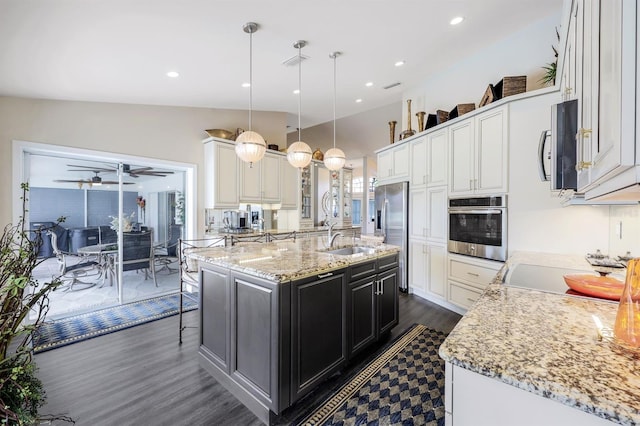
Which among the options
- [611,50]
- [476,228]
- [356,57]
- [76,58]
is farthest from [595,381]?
[76,58]

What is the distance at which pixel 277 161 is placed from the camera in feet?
17.9

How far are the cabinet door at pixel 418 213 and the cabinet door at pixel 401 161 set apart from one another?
0.39 m

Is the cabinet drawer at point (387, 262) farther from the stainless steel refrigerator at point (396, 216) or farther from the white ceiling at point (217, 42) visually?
the white ceiling at point (217, 42)

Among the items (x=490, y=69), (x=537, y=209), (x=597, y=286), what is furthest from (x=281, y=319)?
(x=490, y=69)

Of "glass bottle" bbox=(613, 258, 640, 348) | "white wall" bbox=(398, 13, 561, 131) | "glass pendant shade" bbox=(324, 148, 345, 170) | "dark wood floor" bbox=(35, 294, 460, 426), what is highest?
"white wall" bbox=(398, 13, 561, 131)

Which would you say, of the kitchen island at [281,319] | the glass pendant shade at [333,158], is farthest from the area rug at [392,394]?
the glass pendant shade at [333,158]

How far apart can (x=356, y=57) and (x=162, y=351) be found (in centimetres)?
383

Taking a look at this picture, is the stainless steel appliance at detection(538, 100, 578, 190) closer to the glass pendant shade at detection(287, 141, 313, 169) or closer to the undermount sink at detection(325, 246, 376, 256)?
the undermount sink at detection(325, 246, 376, 256)

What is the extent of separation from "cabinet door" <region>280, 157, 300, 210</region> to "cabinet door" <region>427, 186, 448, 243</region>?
2.74 m

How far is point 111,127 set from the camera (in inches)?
145

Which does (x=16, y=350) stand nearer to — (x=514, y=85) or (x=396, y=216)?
(x=514, y=85)

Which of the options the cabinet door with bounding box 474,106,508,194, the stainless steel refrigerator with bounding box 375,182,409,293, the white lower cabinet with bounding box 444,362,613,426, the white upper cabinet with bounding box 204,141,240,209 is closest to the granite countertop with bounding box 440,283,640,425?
the white lower cabinet with bounding box 444,362,613,426

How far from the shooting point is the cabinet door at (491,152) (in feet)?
9.93

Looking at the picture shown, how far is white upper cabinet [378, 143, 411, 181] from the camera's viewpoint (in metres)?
4.54
